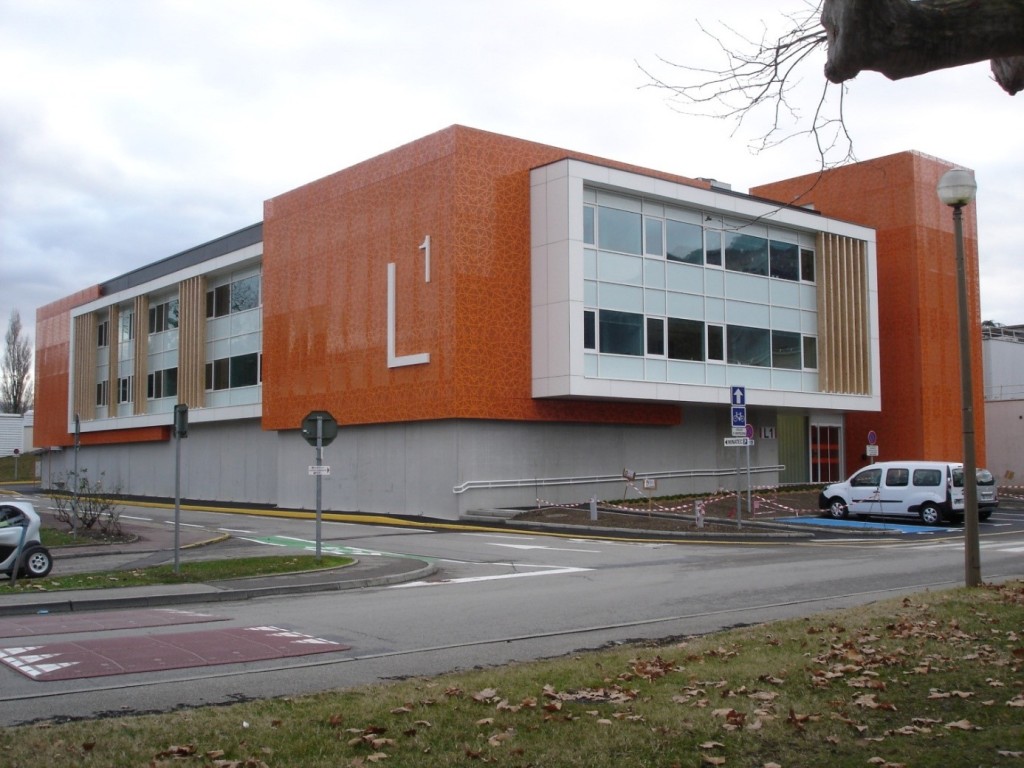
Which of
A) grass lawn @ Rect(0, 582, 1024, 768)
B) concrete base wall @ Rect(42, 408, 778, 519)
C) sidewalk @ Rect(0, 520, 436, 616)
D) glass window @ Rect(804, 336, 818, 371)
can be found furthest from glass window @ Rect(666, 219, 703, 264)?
grass lawn @ Rect(0, 582, 1024, 768)

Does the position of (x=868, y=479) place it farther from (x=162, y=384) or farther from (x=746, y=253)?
(x=162, y=384)

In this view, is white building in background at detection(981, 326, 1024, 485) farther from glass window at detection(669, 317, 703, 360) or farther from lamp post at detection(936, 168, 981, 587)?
lamp post at detection(936, 168, 981, 587)

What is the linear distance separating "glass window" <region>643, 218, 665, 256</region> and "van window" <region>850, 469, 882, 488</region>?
9.32 m

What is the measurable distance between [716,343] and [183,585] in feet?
77.9

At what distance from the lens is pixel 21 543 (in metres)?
16.1

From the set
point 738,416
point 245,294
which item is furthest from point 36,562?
point 245,294

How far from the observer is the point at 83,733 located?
6.23 meters

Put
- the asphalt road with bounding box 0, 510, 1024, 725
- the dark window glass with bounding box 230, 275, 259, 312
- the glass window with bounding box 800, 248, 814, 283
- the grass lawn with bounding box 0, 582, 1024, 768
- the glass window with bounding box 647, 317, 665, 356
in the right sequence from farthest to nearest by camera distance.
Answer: the dark window glass with bounding box 230, 275, 259, 312, the glass window with bounding box 800, 248, 814, 283, the glass window with bounding box 647, 317, 665, 356, the asphalt road with bounding box 0, 510, 1024, 725, the grass lawn with bounding box 0, 582, 1024, 768

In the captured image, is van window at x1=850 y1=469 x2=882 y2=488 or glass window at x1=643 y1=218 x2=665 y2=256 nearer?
van window at x1=850 y1=469 x2=882 y2=488

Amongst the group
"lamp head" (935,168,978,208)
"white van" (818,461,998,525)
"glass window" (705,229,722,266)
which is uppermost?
"glass window" (705,229,722,266)

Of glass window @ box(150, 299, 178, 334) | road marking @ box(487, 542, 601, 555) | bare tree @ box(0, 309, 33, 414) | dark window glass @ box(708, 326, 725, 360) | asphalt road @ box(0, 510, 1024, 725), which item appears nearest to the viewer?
asphalt road @ box(0, 510, 1024, 725)

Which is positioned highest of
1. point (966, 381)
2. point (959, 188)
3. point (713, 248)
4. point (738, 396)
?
point (713, 248)

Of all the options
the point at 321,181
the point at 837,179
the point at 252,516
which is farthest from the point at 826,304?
the point at 252,516

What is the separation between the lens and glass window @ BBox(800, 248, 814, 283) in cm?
3919
